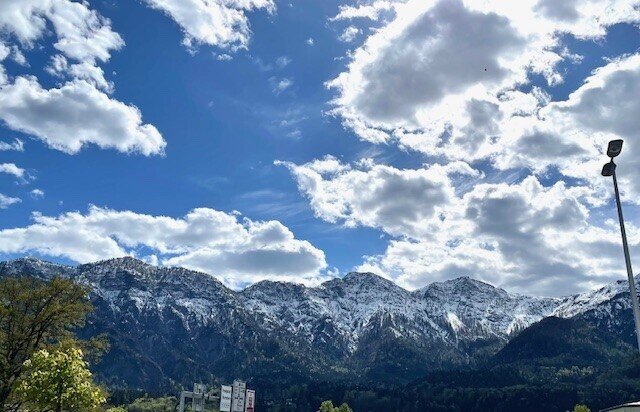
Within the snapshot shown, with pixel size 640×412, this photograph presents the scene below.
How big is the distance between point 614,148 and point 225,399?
146 feet

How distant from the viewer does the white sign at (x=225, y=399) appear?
57938 mm

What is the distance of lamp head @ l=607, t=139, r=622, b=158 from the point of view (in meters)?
27.3

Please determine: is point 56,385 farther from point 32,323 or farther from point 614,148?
point 614,148

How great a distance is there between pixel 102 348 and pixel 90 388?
88.1 feet

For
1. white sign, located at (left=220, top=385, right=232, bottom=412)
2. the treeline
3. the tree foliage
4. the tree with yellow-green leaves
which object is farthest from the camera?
the tree foliage

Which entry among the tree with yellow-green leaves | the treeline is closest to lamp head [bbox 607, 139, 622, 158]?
the tree with yellow-green leaves

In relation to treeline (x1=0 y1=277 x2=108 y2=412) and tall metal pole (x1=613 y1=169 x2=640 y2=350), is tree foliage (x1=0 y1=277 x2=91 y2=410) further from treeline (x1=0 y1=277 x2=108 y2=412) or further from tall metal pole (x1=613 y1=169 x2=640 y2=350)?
tall metal pole (x1=613 y1=169 x2=640 y2=350)

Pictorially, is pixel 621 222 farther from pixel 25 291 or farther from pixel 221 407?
pixel 25 291

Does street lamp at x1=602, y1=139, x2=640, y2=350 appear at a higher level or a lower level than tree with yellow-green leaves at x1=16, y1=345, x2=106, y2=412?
higher

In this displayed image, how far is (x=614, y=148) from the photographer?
27.6 metres

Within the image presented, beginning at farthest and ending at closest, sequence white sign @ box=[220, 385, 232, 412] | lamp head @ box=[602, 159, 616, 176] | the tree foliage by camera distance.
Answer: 1. the tree foliage
2. white sign @ box=[220, 385, 232, 412]
3. lamp head @ box=[602, 159, 616, 176]

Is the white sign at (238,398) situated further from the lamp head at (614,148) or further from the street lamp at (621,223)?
the lamp head at (614,148)

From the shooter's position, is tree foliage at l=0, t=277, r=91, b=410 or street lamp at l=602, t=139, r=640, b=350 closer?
street lamp at l=602, t=139, r=640, b=350

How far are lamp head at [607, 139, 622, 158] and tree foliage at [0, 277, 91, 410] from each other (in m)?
55.6
